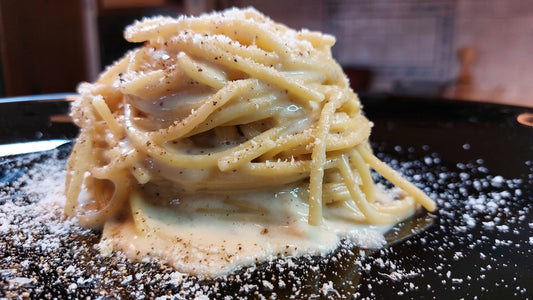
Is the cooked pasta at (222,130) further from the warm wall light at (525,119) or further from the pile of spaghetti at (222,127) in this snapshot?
the warm wall light at (525,119)

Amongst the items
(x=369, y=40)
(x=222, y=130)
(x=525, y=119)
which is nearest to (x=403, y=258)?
(x=222, y=130)

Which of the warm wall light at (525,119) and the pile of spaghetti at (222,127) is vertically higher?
the pile of spaghetti at (222,127)

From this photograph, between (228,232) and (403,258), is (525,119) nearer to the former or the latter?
(403,258)

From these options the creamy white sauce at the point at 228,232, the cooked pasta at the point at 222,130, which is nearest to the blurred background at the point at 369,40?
the cooked pasta at the point at 222,130

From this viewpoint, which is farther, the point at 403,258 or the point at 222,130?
the point at 222,130

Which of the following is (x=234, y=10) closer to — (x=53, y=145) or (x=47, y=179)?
(x=47, y=179)

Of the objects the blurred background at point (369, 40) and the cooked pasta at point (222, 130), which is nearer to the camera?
the cooked pasta at point (222, 130)
